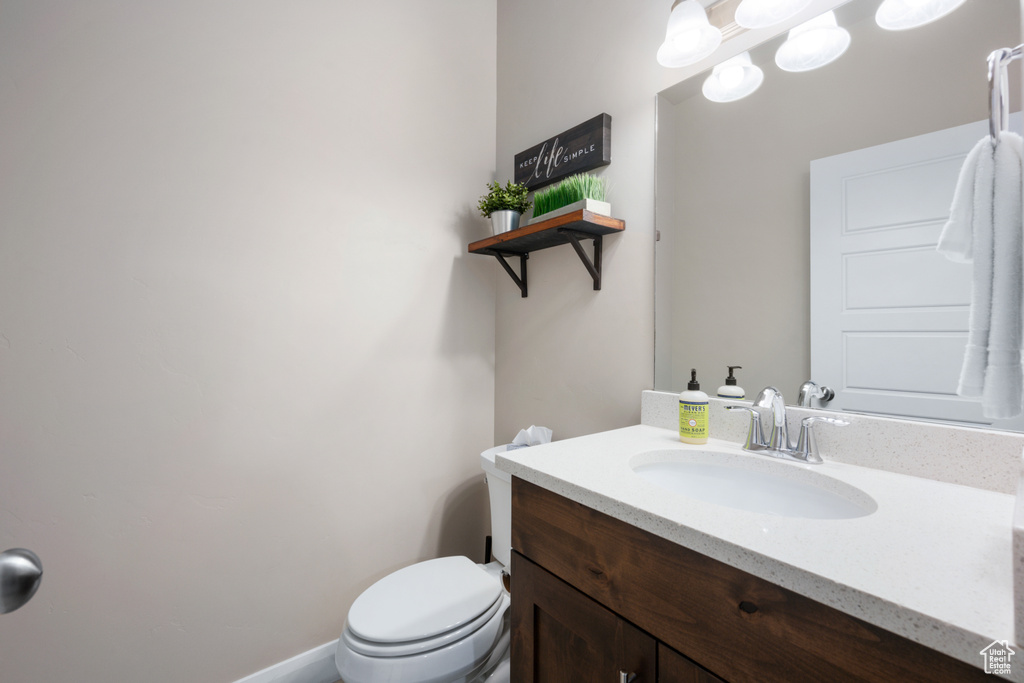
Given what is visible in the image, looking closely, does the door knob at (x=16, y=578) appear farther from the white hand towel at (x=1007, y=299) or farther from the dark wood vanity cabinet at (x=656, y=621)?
the white hand towel at (x=1007, y=299)

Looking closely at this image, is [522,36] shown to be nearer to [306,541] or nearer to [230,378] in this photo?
[230,378]

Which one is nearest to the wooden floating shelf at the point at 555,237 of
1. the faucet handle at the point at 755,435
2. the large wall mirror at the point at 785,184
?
the large wall mirror at the point at 785,184

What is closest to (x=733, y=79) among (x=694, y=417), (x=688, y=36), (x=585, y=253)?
(x=688, y=36)

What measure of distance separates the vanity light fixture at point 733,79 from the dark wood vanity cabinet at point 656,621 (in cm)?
110

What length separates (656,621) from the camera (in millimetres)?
619

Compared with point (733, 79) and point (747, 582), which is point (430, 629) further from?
point (733, 79)

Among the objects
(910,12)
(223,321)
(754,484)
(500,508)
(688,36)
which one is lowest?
(500,508)

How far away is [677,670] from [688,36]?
132 cm

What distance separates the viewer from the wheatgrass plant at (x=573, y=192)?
1.32 m

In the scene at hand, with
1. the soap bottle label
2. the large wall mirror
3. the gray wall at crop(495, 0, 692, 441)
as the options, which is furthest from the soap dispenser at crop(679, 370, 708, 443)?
the gray wall at crop(495, 0, 692, 441)

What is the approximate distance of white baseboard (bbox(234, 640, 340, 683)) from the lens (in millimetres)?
1325

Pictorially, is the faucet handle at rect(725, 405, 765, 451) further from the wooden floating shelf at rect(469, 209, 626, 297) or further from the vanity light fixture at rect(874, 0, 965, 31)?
the vanity light fixture at rect(874, 0, 965, 31)

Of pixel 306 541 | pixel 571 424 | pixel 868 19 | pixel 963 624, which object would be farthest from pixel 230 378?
pixel 868 19

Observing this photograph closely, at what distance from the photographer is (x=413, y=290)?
5.39ft
